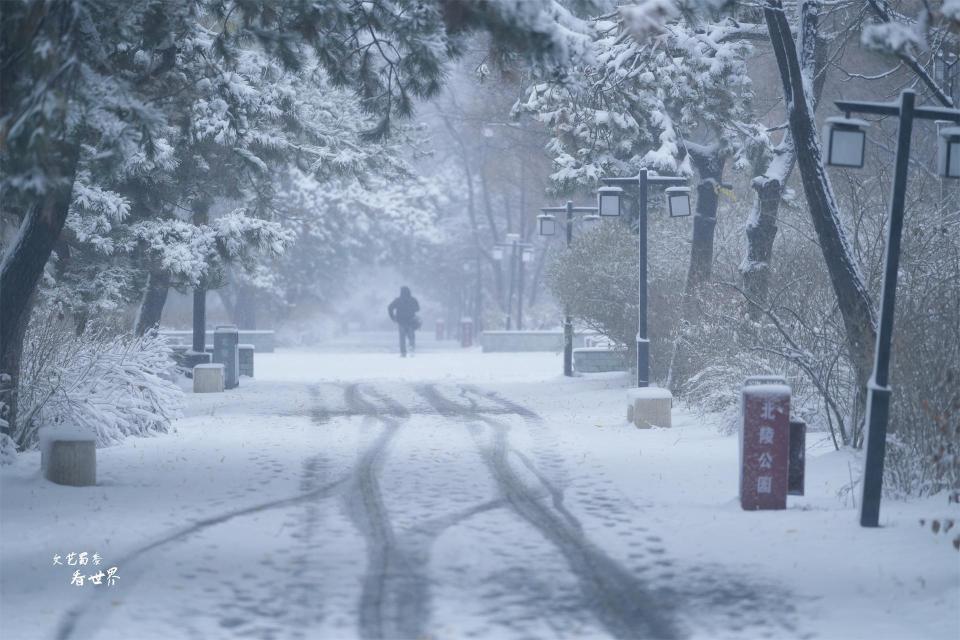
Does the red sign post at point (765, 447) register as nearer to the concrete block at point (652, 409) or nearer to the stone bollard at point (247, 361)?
the concrete block at point (652, 409)

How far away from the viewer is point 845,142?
9.02 meters

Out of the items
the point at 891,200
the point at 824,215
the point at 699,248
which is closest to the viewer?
the point at 891,200

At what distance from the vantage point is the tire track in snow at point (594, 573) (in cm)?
674

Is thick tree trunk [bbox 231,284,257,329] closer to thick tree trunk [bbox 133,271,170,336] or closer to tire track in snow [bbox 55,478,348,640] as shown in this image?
thick tree trunk [bbox 133,271,170,336]

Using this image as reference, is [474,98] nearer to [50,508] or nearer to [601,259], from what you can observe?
[601,259]

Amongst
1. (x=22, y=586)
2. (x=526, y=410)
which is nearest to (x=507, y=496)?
(x=22, y=586)

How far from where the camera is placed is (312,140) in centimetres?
2227

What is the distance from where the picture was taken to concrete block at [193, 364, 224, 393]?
22.7 m

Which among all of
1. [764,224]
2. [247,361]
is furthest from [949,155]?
[247,361]

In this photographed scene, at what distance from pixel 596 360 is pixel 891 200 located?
62.5 ft

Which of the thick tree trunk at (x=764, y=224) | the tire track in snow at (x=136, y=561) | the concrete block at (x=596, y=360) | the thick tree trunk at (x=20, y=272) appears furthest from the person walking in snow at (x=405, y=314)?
the tire track in snow at (x=136, y=561)

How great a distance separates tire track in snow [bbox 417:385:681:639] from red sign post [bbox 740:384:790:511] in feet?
4.97

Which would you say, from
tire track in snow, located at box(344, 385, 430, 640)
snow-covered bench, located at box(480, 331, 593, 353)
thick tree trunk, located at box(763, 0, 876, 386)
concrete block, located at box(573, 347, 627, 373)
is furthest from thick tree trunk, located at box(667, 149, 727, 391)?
snow-covered bench, located at box(480, 331, 593, 353)

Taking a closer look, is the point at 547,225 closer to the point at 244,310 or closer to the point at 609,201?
the point at 609,201
